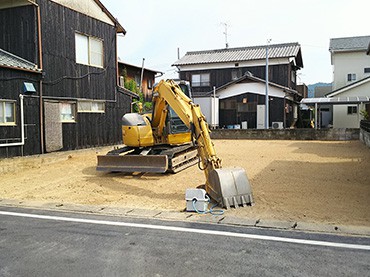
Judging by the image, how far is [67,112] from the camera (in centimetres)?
1377

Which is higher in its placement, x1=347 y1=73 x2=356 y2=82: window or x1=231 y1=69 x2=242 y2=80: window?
x1=231 y1=69 x2=242 y2=80: window

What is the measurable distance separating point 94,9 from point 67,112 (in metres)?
5.08

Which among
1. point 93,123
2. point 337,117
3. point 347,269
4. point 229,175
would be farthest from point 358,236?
point 337,117

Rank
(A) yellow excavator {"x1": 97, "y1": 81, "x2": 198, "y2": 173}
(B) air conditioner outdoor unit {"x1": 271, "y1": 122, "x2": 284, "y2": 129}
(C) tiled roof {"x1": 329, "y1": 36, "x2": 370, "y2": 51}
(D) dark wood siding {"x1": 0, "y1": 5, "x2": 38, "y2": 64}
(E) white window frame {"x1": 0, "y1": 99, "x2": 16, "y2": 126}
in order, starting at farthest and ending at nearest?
(B) air conditioner outdoor unit {"x1": 271, "y1": 122, "x2": 284, "y2": 129} < (C) tiled roof {"x1": 329, "y1": 36, "x2": 370, "y2": 51} < (D) dark wood siding {"x1": 0, "y1": 5, "x2": 38, "y2": 64} < (E) white window frame {"x1": 0, "y1": 99, "x2": 16, "y2": 126} < (A) yellow excavator {"x1": 97, "y1": 81, "x2": 198, "y2": 173}

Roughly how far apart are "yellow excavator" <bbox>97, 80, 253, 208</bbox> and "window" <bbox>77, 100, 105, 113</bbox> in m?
4.24

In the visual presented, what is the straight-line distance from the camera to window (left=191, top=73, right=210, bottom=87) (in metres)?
33.7

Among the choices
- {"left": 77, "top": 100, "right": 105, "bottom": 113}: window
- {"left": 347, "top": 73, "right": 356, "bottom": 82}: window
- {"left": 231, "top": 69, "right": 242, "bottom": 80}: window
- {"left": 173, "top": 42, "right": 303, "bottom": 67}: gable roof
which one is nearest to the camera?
{"left": 77, "top": 100, "right": 105, "bottom": 113}: window

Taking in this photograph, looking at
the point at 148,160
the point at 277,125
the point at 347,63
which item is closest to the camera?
the point at 148,160

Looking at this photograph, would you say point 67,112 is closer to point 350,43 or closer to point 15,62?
point 15,62

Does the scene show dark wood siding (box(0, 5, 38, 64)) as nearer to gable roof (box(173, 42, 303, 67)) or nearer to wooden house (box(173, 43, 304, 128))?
wooden house (box(173, 43, 304, 128))

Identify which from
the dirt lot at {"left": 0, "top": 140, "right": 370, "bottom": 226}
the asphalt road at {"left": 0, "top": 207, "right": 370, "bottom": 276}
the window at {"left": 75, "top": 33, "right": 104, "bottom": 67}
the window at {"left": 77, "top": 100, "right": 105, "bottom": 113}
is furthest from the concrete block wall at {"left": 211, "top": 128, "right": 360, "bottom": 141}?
the asphalt road at {"left": 0, "top": 207, "right": 370, "bottom": 276}

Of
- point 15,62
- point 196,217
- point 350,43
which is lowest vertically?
point 196,217

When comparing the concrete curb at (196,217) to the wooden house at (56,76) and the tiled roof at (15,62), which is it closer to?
the wooden house at (56,76)

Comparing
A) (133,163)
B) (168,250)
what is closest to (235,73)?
(133,163)
